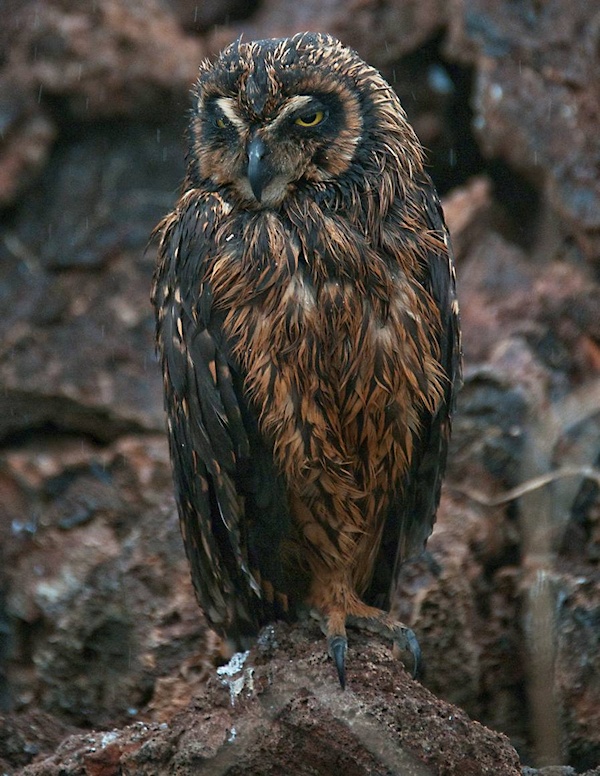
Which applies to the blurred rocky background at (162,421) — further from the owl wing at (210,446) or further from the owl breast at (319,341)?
the owl breast at (319,341)

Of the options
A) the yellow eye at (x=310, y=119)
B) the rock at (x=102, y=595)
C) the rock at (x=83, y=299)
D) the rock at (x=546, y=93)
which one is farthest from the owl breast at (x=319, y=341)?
the rock at (x=83, y=299)

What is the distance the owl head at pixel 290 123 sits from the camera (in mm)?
3645

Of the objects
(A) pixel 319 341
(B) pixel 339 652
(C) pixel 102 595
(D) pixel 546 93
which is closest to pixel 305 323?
(A) pixel 319 341

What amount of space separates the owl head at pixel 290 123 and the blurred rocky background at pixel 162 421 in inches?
57.9

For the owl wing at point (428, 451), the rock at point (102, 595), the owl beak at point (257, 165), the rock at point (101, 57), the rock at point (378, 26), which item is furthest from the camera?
the rock at point (378, 26)

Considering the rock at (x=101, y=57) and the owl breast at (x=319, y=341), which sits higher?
the rock at (x=101, y=57)

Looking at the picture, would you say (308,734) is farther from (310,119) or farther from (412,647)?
(310,119)

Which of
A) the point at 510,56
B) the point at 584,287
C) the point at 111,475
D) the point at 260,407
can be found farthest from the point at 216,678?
the point at 510,56

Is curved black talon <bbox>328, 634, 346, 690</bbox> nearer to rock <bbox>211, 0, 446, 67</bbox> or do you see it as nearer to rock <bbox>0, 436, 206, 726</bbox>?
rock <bbox>0, 436, 206, 726</bbox>

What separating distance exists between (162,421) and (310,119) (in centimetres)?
263

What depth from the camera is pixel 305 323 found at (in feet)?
12.0

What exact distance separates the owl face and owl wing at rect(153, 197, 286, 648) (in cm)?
22

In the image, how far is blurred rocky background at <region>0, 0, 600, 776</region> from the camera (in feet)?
11.9

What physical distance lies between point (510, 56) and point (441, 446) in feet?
8.81
